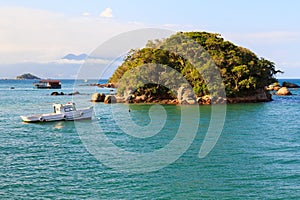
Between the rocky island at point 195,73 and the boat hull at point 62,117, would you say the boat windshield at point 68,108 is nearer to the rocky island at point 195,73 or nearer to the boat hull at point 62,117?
the boat hull at point 62,117

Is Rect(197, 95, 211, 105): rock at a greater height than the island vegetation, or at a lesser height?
lesser

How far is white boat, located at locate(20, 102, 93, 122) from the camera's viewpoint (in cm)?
5231

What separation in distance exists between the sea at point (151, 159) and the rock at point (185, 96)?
2308 centimetres

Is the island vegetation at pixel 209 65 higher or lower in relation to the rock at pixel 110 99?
higher

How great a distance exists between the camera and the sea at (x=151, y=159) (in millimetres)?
23500

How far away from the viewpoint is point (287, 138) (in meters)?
39.6

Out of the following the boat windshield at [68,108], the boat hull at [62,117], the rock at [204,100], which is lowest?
the boat hull at [62,117]

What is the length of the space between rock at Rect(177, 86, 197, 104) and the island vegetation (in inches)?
53.1

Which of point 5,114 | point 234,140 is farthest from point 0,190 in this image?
point 5,114

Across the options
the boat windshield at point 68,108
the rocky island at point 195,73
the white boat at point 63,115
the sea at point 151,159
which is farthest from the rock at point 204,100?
the boat windshield at point 68,108

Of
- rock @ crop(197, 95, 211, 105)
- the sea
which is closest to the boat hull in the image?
the sea

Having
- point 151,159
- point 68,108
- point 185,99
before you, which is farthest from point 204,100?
point 151,159

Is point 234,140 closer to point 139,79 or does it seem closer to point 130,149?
point 130,149

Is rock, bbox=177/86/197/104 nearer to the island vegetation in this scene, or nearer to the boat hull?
the island vegetation
